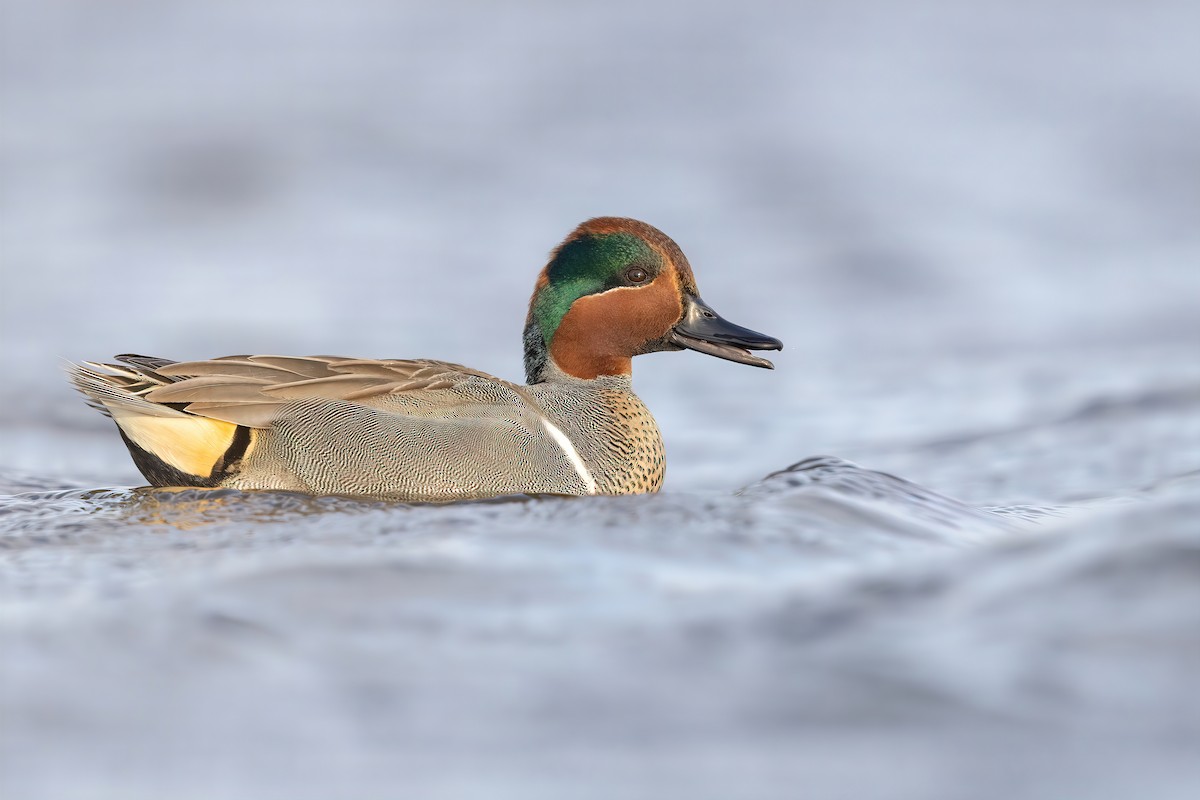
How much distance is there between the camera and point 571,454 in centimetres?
620

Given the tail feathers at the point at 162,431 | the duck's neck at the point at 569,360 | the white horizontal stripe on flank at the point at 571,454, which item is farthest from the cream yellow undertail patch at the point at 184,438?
the duck's neck at the point at 569,360

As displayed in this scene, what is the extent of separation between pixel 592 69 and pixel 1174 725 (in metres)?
12.1

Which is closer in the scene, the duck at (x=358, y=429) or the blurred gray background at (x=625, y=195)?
the duck at (x=358, y=429)

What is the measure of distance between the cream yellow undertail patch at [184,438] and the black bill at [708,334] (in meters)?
1.98

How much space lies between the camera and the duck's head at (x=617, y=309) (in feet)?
21.6

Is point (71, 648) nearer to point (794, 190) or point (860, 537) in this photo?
point (860, 537)

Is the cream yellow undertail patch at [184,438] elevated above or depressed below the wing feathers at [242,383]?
below

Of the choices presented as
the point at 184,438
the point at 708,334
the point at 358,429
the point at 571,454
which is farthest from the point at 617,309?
the point at 184,438

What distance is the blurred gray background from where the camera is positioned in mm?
9438

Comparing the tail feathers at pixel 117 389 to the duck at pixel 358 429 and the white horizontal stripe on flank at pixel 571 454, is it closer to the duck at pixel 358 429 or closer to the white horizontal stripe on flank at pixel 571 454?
the duck at pixel 358 429

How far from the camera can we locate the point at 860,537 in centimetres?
528

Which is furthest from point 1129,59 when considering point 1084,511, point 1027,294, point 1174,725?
point 1174,725

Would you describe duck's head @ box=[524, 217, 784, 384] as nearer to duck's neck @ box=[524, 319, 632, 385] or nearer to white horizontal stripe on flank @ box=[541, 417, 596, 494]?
duck's neck @ box=[524, 319, 632, 385]

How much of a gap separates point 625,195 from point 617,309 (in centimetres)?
561
